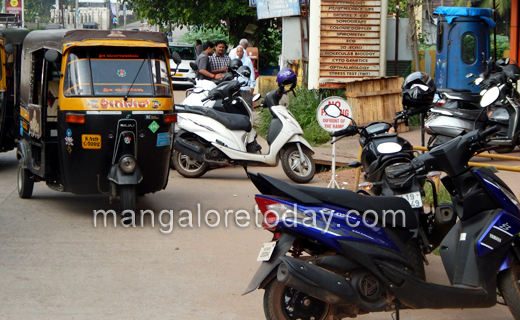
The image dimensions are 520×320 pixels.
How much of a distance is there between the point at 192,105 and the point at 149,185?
319 centimetres

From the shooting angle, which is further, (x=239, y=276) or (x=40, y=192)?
(x=40, y=192)

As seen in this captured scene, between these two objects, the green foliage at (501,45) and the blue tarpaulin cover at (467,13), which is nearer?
the blue tarpaulin cover at (467,13)

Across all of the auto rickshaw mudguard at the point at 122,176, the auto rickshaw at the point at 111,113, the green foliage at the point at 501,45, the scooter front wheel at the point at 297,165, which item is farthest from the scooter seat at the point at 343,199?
the green foliage at the point at 501,45

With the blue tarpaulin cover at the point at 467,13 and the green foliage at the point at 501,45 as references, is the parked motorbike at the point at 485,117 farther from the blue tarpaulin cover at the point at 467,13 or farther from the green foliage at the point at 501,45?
the green foliage at the point at 501,45

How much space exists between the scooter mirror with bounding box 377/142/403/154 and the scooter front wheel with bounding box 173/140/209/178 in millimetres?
5430

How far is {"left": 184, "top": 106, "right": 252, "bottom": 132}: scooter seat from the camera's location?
10039 millimetres

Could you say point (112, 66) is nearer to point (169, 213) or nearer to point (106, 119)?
point (106, 119)

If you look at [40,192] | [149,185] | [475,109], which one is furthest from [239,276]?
[475,109]

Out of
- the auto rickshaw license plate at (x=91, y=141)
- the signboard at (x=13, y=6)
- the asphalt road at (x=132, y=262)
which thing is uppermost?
the signboard at (x=13, y=6)

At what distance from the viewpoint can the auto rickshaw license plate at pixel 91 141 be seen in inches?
280

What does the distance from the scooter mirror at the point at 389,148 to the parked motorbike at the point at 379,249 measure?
49cm

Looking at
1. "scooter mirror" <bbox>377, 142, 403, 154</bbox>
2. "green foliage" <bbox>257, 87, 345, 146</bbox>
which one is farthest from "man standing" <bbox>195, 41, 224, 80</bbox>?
"scooter mirror" <bbox>377, 142, 403, 154</bbox>

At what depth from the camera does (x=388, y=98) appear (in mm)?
13734

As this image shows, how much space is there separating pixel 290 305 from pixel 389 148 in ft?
5.06
